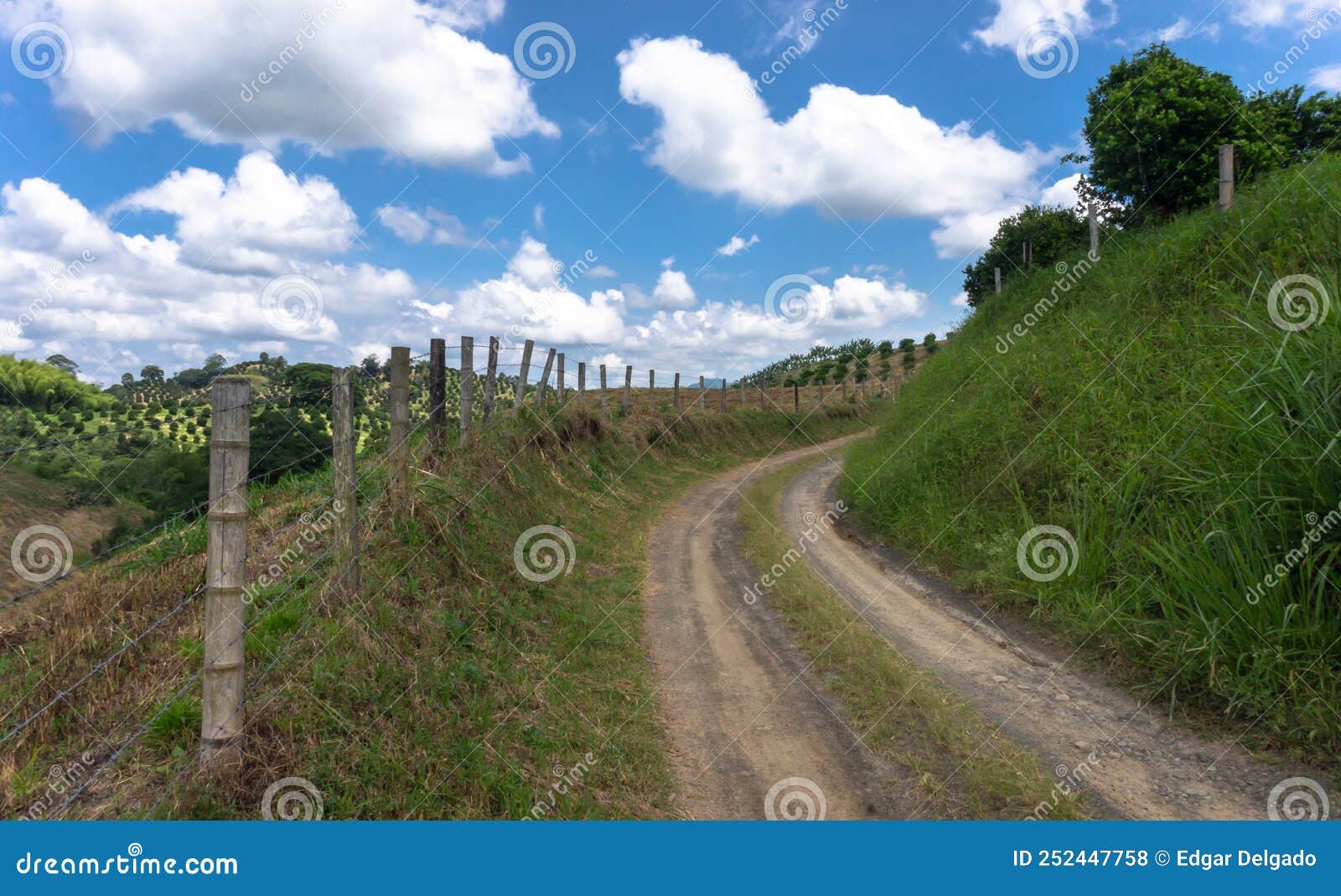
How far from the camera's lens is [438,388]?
885cm

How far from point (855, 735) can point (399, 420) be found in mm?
4895

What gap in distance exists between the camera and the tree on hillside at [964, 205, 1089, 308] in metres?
25.7

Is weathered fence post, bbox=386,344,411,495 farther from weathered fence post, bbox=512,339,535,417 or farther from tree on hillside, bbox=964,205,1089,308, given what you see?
tree on hillside, bbox=964,205,1089,308

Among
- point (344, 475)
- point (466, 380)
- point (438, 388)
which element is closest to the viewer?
point (344, 475)

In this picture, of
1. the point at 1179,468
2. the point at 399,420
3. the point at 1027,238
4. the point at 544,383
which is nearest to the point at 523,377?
the point at 544,383

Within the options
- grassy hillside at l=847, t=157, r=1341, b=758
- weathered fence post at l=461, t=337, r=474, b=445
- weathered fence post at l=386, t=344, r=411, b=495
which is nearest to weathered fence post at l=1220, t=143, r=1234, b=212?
grassy hillside at l=847, t=157, r=1341, b=758

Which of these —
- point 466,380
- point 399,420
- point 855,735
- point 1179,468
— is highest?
point 466,380

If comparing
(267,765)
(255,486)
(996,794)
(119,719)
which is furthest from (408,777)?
(255,486)

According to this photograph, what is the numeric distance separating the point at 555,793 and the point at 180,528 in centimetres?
469

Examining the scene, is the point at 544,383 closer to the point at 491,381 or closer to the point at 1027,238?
the point at 491,381

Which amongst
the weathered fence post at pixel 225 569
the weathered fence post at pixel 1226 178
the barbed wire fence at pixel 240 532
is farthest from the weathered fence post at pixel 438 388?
the weathered fence post at pixel 1226 178

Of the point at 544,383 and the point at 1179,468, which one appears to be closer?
the point at 1179,468

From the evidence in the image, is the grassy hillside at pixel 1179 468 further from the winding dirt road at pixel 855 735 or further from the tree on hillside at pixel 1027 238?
the tree on hillside at pixel 1027 238

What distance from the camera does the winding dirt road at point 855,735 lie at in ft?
14.9
